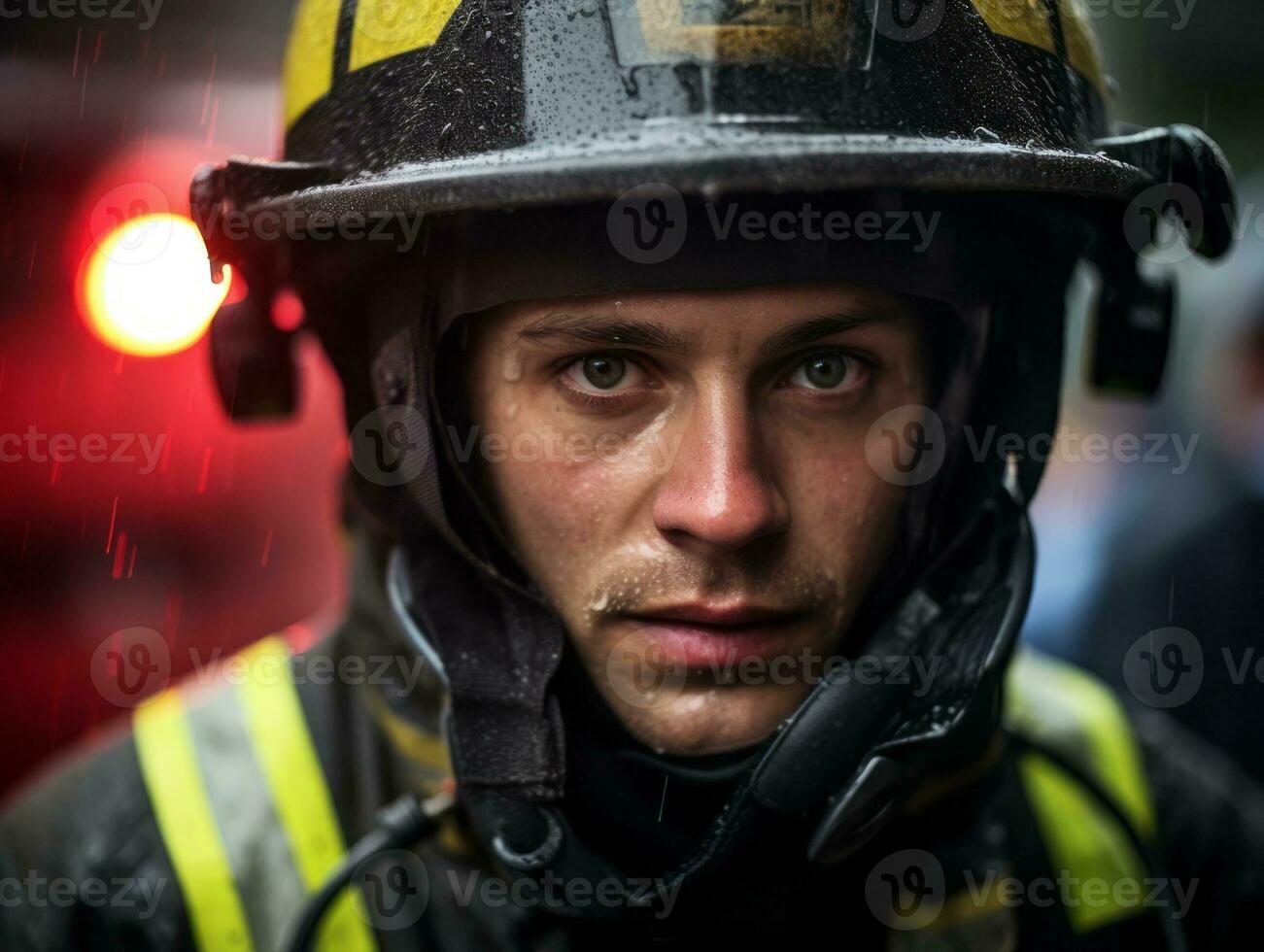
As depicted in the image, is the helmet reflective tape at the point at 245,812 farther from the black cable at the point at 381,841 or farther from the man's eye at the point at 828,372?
the man's eye at the point at 828,372

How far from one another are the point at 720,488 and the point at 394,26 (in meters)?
0.85

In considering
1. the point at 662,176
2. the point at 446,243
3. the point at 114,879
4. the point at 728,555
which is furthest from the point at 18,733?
the point at 662,176

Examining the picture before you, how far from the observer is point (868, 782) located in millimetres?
1512

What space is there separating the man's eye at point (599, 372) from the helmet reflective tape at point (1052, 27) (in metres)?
0.73

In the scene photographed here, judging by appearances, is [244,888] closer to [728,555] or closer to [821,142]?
[728,555]

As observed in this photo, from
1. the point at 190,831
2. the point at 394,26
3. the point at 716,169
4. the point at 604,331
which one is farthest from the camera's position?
the point at 190,831

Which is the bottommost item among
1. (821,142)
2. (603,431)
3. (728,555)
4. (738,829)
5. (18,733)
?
(18,733)

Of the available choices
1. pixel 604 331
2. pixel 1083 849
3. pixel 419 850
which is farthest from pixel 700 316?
pixel 1083 849

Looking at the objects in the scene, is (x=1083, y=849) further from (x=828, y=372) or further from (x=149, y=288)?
(x=149, y=288)

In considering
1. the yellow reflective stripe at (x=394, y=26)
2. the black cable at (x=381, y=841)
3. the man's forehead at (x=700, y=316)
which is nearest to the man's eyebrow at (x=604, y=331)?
the man's forehead at (x=700, y=316)

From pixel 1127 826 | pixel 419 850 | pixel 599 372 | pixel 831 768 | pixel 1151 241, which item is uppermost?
pixel 1151 241

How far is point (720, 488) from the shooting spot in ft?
4.58

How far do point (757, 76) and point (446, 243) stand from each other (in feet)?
1.70

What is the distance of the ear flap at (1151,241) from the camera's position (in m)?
1.65
